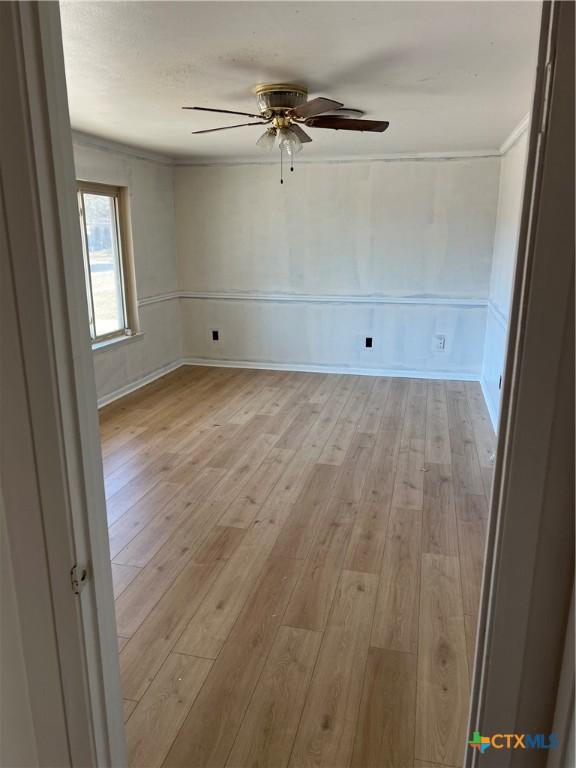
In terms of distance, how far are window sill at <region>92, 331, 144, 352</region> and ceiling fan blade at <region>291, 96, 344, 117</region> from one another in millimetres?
2809

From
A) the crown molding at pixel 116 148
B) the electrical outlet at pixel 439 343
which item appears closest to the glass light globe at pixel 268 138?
the crown molding at pixel 116 148

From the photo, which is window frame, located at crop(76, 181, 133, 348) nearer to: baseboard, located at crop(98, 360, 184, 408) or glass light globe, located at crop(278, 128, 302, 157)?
baseboard, located at crop(98, 360, 184, 408)

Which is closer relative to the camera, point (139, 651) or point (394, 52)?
point (139, 651)

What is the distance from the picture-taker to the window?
4.73 meters

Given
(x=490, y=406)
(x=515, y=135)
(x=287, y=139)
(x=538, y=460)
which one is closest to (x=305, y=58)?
(x=287, y=139)

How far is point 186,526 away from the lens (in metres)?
2.88

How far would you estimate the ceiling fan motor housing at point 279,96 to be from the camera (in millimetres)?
2832

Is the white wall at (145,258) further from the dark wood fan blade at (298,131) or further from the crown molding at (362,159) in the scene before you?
the dark wood fan blade at (298,131)

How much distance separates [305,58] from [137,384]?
3805mm

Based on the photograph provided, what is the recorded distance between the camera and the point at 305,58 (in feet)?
7.88

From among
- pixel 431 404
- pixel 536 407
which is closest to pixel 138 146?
pixel 431 404

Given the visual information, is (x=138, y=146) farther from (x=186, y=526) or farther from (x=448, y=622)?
(x=448, y=622)

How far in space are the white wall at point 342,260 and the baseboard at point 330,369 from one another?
0.03 meters

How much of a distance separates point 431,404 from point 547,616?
4230mm
